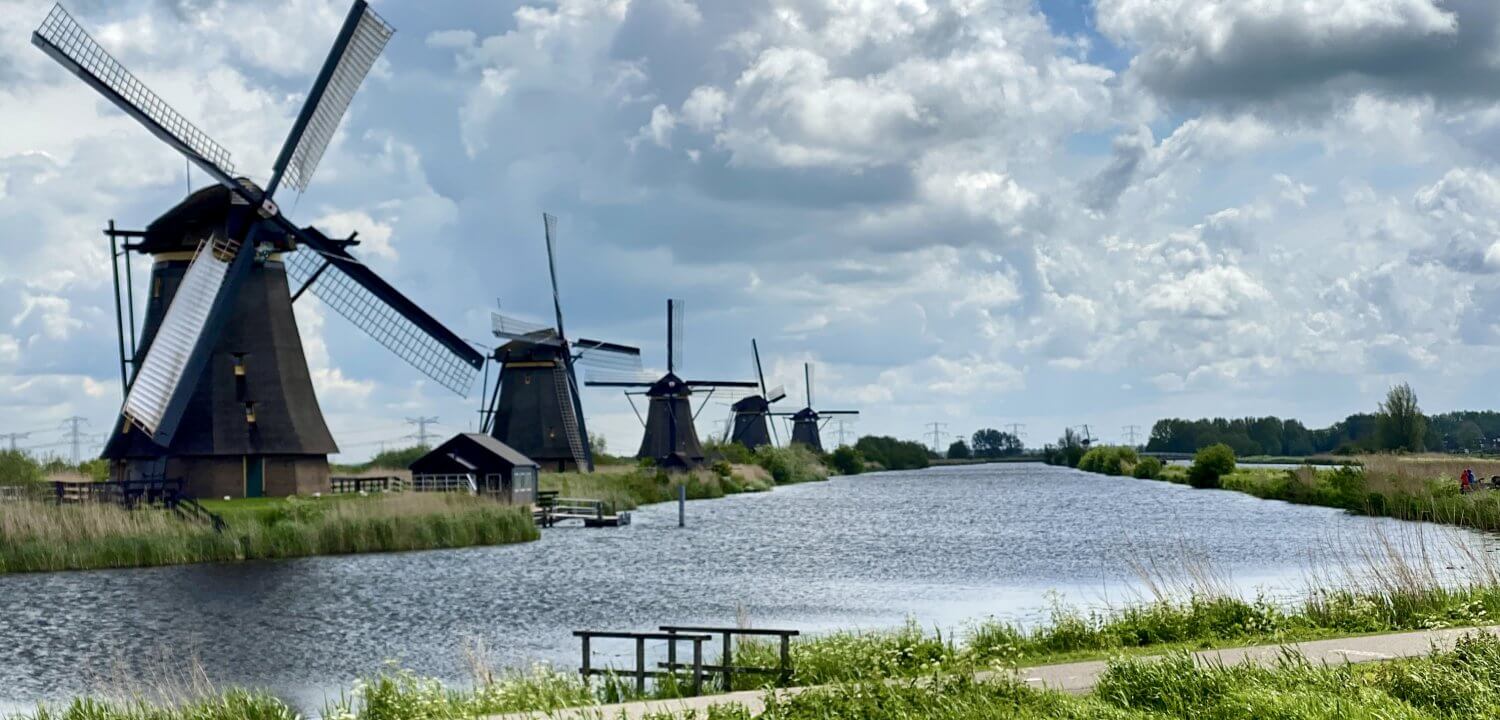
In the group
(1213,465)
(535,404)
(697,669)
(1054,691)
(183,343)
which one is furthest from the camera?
(1213,465)

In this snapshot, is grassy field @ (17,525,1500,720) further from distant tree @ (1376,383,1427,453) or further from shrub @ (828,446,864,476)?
shrub @ (828,446,864,476)

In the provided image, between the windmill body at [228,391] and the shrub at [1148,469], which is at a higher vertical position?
the windmill body at [228,391]

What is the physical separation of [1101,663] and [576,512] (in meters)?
38.2

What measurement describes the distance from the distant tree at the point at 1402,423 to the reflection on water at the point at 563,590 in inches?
1657

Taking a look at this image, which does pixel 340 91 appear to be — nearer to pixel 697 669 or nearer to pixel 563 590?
pixel 563 590

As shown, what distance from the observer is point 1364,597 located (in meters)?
17.0

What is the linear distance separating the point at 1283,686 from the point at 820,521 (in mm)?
42384

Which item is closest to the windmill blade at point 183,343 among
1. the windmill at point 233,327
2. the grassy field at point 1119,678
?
the windmill at point 233,327

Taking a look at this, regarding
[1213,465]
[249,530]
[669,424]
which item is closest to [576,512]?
[249,530]

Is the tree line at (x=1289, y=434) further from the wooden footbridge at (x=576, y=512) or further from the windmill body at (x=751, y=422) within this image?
the wooden footbridge at (x=576, y=512)

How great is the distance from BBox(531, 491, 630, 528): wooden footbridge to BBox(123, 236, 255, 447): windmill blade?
12.9 meters

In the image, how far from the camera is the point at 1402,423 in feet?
280

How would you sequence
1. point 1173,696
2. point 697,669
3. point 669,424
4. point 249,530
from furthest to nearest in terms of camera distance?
1. point 669,424
2. point 249,530
3. point 697,669
4. point 1173,696

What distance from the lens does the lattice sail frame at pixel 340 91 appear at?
4056 centimetres
